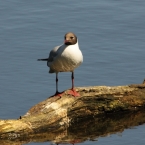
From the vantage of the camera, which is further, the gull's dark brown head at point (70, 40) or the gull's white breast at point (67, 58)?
the gull's dark brown head at point (70, 40)

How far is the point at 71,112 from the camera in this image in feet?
61.0

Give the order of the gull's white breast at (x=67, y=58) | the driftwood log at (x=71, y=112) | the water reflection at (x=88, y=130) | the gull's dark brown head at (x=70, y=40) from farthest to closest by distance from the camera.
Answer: the gull's dark brown head at (x=70, y=40)
the gull's white breast at (x=67, y=58)
the water reflection at (x=88, y=130)
the driftwood log at (x=71, y=112)

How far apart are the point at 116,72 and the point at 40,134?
14.8 ft

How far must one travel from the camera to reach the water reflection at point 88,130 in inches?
712

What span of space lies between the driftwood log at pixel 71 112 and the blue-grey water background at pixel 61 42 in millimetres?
633

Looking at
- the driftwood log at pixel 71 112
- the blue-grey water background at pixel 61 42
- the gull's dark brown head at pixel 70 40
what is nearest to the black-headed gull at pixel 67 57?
the gull's dark brown head at pixel 70 40

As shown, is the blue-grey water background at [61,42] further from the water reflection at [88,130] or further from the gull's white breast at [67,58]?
the gull's white breast at [67,58]

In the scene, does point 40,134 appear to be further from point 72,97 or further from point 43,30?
point 43,30

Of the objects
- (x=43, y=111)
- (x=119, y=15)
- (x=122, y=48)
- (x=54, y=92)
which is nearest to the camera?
(x=43, y=111)

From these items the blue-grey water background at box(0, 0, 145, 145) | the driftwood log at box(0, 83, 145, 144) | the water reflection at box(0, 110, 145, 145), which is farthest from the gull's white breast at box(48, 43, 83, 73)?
the blue-grey water background at box(0, 0, 145, 145)

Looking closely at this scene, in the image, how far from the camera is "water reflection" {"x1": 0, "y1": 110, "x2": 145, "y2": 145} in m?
18.1

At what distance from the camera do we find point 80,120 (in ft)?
62.5

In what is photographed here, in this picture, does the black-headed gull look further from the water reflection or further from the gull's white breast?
A: the water reflection

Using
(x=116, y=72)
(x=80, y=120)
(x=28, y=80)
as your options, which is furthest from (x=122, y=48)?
(x=80, y=120)
